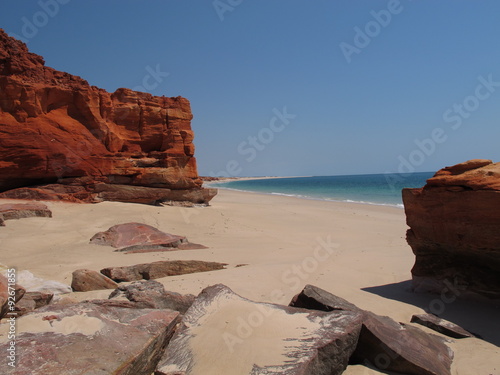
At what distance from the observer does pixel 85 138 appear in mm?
13594

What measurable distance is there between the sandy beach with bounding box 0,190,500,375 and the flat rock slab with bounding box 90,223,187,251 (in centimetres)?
37

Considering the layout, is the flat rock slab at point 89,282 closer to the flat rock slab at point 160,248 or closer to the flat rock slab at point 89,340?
the flat rock slab at point 89,340

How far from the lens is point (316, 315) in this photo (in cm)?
337

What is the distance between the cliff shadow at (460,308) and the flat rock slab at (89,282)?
158 inches

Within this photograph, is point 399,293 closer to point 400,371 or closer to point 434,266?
point 434,266

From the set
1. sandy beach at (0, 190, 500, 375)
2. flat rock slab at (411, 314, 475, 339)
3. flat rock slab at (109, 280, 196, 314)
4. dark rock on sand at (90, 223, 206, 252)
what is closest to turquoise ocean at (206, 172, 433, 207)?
sandy beach at (0, 190, 500, 375)

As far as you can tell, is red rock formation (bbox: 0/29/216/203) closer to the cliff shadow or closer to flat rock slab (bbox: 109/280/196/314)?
flat rock slab (bbox: 109/280/196/314)

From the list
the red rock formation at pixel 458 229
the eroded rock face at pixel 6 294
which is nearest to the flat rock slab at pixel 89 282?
the eroded rock face at pixel 6 294

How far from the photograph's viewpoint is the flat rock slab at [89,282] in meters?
4.70

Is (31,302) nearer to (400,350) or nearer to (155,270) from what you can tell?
(155,270)

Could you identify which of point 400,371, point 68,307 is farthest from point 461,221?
point 68,307

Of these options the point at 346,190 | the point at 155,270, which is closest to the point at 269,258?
the point at 155,270

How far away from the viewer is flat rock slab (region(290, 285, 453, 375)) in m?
3.01

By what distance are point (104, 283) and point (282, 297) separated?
101 inches
